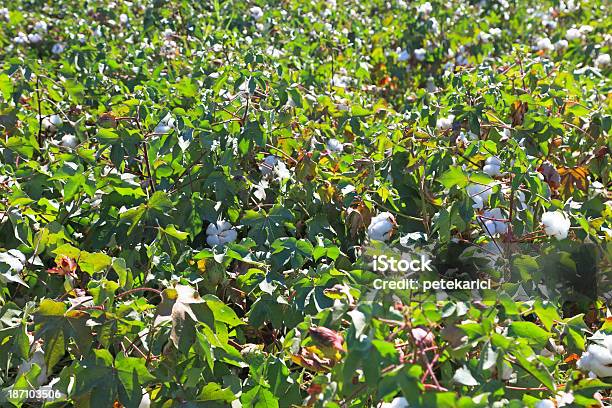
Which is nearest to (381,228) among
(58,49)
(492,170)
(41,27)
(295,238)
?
(295,238)

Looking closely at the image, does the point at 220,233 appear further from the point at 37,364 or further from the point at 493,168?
the point at 493,168

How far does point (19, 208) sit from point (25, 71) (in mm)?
923

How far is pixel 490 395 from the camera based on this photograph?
137cm

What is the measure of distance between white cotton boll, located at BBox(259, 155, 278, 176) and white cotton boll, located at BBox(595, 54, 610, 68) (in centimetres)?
244

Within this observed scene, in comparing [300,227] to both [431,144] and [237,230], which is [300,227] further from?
[431,144]

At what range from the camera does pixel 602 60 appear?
428 centimetres

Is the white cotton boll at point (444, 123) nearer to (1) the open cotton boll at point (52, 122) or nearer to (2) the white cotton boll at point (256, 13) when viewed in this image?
(1) the open cotton boll at point (52, 122)

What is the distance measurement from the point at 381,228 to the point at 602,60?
2.66 metres

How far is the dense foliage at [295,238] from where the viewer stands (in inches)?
58.9

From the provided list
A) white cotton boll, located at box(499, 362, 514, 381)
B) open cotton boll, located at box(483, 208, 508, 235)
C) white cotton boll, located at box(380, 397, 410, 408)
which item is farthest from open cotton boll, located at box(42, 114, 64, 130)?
white cotton boll, located at box(499, 362, 514, 381)

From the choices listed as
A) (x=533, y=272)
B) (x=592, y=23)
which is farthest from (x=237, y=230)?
(x=592, y=23)

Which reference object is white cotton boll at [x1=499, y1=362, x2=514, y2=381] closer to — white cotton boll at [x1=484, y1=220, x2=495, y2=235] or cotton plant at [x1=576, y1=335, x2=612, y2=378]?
cotton plant at [x1=576, y1=335, x2=612, y2=378]

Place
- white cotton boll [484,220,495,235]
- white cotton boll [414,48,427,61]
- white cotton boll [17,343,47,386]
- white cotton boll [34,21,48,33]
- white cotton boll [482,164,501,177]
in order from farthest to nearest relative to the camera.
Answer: white cotton boll [34,21,48,33], white cotton boll [414,48,427,61], white cotton boll [482,164,501,177], white cotton boll [484,220,495,235], white cotton boll [17,343,47,386]

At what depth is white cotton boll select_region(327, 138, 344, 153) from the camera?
111 inches
